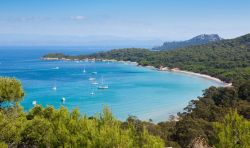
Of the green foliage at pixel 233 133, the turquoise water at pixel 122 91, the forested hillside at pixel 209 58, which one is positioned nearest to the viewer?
the green foliage at pixel 233 133

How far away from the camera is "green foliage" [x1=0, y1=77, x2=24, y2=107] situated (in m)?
17.4

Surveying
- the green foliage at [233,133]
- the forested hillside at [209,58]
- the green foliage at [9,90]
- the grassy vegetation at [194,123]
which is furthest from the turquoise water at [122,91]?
the green foliage at [233,133]

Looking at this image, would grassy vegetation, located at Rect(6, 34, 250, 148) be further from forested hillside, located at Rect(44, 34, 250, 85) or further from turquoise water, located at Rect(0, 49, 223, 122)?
turquoise water, located at Rect(0, 49, 223, 122)

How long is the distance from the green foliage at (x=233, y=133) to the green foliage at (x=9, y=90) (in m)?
9.41

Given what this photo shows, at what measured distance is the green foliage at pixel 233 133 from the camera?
12766mm

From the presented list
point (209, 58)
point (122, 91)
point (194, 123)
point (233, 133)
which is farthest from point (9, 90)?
point (209, 58)

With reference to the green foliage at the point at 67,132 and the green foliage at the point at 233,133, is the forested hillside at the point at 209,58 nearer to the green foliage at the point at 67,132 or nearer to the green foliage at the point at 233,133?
the green foliage at the point at 233,133

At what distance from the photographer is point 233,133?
1335 centimetres

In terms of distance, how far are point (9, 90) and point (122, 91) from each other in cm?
5559

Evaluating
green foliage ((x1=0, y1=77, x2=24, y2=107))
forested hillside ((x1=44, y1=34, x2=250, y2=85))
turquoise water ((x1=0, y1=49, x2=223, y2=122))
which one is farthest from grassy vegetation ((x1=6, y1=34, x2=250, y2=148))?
turquoise water ((x1=0, y1=49, x2=223, y2=122))

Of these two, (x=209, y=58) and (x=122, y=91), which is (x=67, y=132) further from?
(x=209, y=58)

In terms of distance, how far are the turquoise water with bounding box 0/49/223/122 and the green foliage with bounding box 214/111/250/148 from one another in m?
34.5

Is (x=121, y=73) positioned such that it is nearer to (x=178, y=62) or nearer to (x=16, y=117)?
(x=178, y=62)

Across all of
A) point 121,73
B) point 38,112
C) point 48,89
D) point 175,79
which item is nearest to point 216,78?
point 175,79
